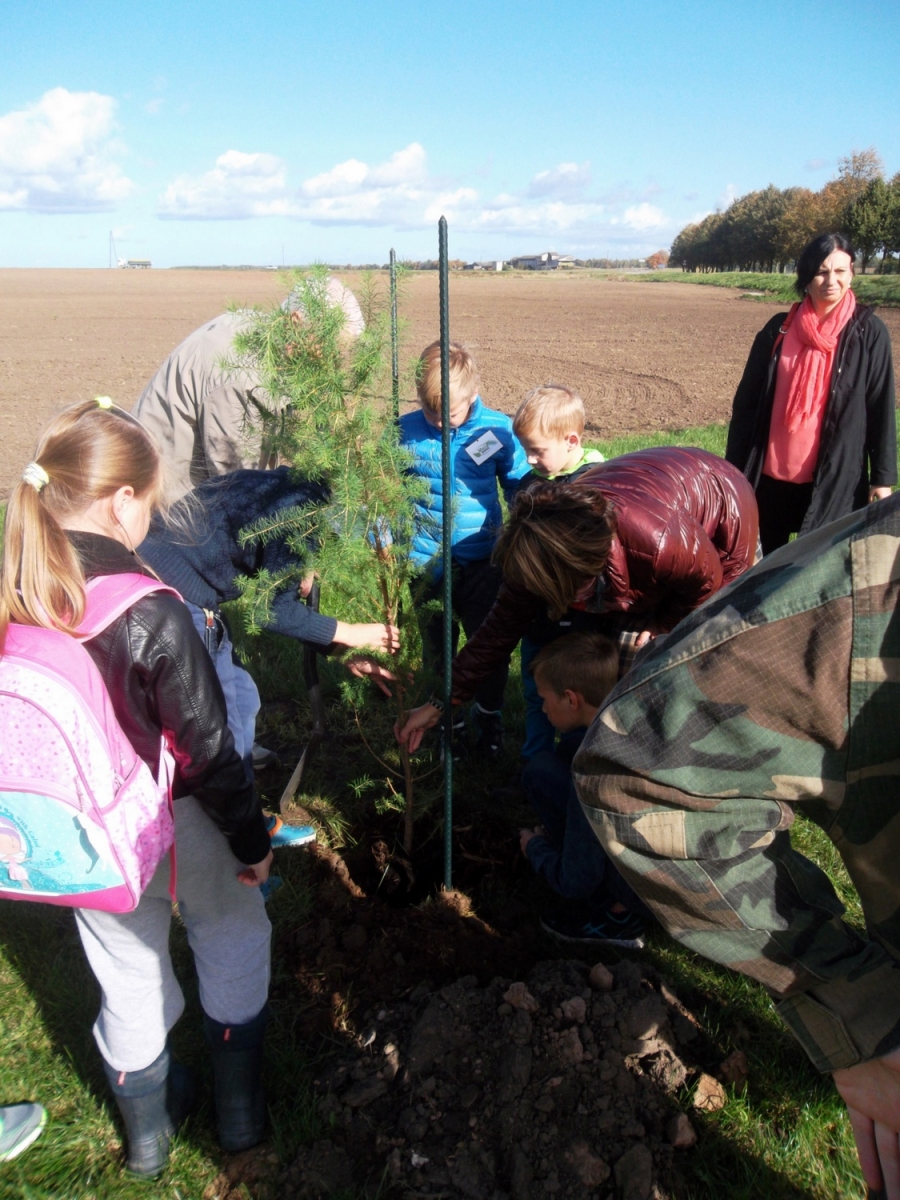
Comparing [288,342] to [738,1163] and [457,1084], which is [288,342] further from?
[738,1163]

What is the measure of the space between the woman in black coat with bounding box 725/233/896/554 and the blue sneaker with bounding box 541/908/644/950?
2587mm

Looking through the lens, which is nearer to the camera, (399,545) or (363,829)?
(399,545)

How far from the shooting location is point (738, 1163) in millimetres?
2088

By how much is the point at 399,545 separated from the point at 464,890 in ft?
4.57

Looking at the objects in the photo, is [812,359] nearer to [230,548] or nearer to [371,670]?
[371,670]

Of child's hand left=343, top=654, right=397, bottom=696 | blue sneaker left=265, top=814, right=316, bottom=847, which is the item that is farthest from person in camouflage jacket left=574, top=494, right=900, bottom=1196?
blue sneaker left=265, top=814, right=316, bottom=847

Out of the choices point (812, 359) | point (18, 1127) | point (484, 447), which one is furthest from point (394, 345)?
point (812, 359)

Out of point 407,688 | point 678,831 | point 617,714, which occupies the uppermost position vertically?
point 617,714

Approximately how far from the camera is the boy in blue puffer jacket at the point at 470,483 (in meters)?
3.34

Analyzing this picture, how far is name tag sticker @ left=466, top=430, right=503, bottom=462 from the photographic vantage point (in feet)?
11.8

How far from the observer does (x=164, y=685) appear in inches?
67.4

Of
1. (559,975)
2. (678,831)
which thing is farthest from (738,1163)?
(678,831)

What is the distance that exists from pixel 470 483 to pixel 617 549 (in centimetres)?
125

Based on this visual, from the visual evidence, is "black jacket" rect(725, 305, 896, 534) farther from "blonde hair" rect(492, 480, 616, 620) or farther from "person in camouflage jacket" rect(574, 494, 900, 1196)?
"person in camouflage jacket" rect(574, 494, 900, 1196)
